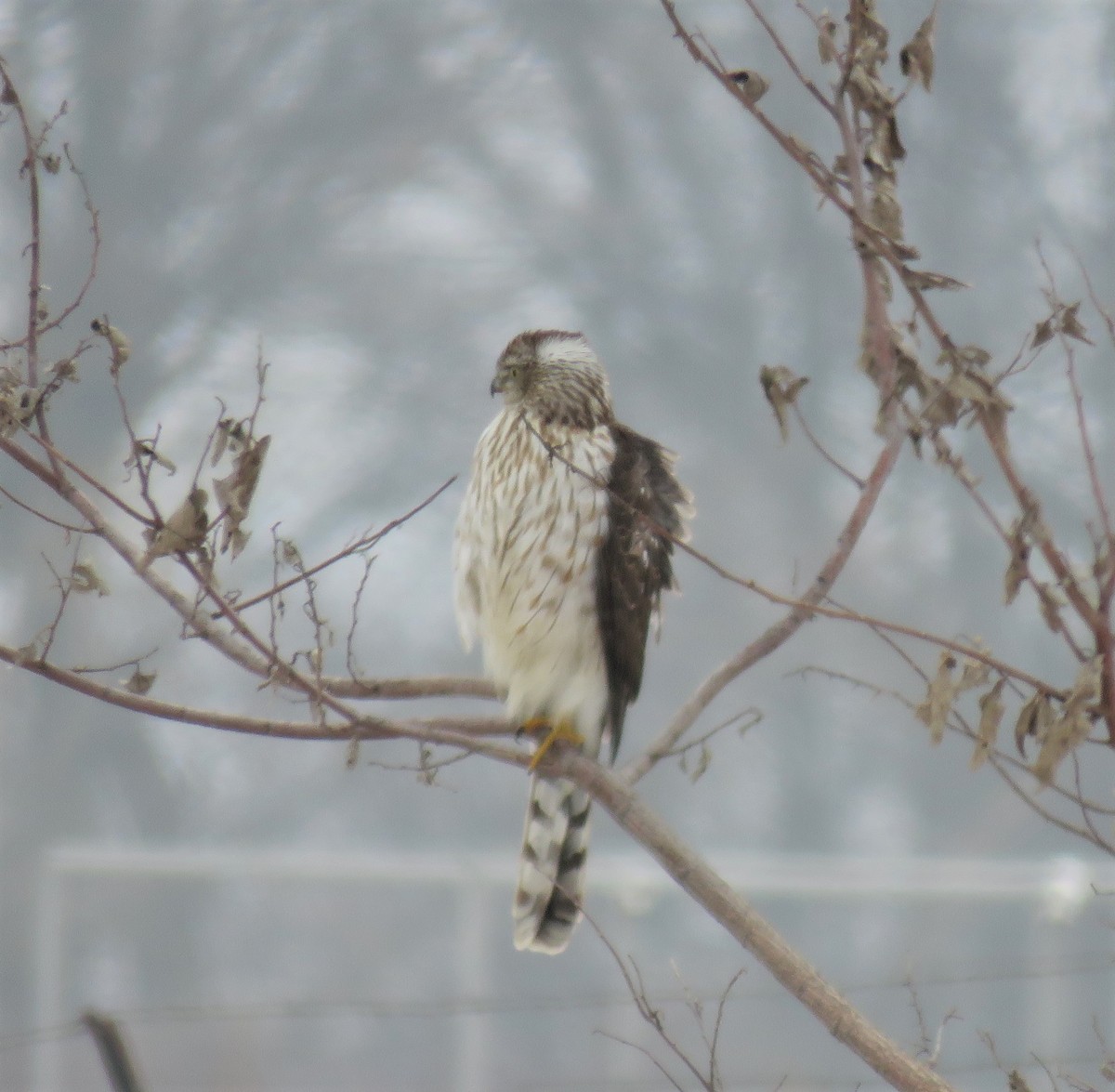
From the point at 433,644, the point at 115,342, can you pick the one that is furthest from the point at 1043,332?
the point at 433,644

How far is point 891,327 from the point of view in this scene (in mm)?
1451

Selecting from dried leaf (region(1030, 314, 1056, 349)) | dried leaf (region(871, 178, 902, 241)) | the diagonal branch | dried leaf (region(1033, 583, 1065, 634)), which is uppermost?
dried leaf (region(871, 178, 902, 241))

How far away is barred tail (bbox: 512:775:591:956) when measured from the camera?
2.42 metres

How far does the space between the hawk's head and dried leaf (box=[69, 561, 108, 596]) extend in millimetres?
929

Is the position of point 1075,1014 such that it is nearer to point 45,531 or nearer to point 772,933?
point 45,531

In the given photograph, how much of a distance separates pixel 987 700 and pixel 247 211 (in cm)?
1075

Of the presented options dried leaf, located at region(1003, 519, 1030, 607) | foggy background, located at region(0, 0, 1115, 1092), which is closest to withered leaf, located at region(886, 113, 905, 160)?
dried leaf, located at region(1003, 519, 1030, 607)

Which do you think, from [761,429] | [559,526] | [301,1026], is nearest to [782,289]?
[761,429]

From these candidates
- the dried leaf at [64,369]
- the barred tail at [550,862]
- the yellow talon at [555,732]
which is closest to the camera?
the dried leaf at [64,369]

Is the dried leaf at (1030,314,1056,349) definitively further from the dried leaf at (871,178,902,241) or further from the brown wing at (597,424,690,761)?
the brown wing at (597,424,690,761)

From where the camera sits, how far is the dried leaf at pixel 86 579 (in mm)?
1568

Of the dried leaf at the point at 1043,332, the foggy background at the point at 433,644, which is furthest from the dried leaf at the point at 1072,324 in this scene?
the foggy background at the point at 433,644

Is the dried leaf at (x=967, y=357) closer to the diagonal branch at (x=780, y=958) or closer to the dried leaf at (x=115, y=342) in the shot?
the diagonal branch at (x=780, y=958)

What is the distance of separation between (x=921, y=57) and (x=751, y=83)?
150 mm
